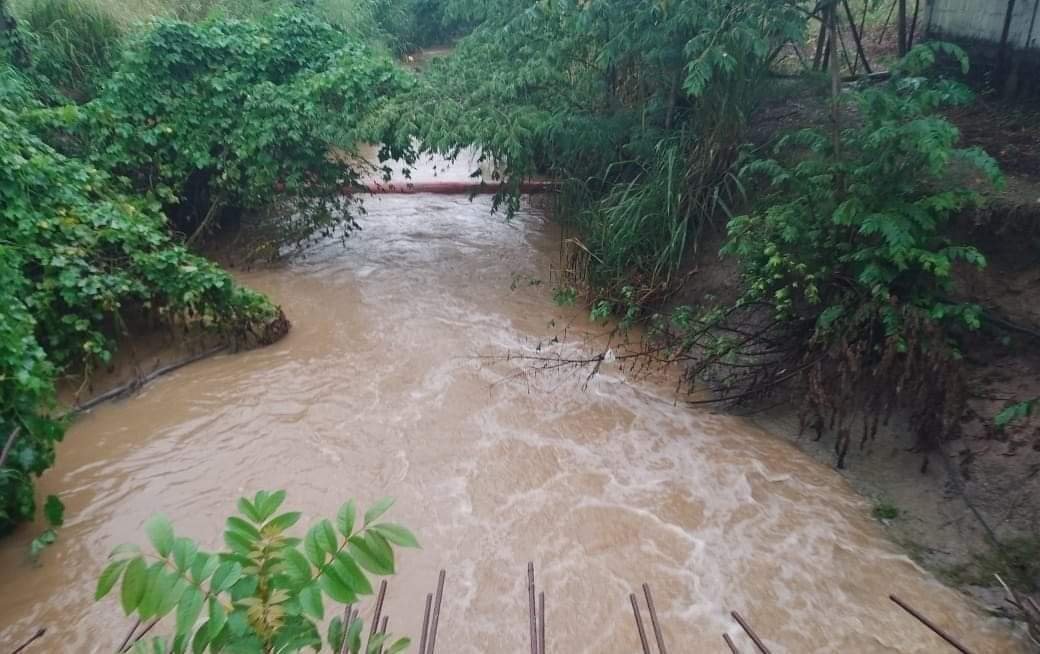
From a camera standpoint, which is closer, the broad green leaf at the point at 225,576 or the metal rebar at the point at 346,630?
the broad green leaf at the point at 225,576

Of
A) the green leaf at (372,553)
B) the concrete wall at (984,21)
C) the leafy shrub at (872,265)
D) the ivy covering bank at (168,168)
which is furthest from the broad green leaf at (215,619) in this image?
the concrete wall at (984,21)

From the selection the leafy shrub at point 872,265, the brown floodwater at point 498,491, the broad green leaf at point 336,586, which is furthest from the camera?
the leafy shrub at point 872,265

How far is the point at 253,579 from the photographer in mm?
1319

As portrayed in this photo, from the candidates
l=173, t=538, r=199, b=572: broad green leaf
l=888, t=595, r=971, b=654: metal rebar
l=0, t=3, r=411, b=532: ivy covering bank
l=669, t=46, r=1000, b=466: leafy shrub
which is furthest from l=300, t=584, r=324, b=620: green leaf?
l=669, t=46, r=1000, b=466: leafy shrub

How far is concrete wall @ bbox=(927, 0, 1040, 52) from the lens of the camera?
509 centimetres

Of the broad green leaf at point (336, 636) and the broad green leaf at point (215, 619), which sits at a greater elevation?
the broad green leaf at point (215, 619)

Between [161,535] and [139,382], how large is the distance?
4.34 meters

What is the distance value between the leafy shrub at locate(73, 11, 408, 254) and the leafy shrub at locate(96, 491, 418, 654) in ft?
17.5

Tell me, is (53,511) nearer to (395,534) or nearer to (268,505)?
(268,505)

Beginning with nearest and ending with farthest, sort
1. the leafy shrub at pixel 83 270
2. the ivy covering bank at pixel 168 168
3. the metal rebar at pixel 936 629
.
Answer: the metal rebar at pixel 936 629, the leafy shrub at pixel 83 270, the ivy covering bank at pixel 168 168

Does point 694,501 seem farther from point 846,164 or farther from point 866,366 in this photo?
point 846,164

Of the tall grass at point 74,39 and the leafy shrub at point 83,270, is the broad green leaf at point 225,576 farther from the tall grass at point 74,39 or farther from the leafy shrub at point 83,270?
the tall grass at point 74,39

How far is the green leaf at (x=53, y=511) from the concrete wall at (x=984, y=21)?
6.85 meters

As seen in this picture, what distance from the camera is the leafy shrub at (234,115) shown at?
639 centimetres
